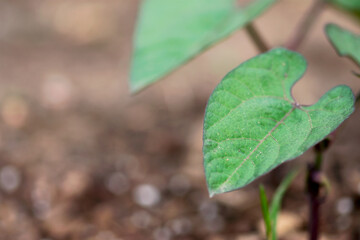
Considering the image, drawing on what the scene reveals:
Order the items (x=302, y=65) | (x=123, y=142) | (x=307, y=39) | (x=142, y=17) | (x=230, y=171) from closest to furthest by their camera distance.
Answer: (x=230, y=171), (x=302, y=65), (x=142, y=17), (x=123, y=142), (x=307, y=39)

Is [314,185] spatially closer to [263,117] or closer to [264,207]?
[264,207]

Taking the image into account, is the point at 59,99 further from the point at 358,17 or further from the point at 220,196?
the point at 358,17

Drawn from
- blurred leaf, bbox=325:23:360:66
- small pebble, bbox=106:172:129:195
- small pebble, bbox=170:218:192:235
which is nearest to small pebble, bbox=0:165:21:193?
small pebble, bbox=106:172:129:195

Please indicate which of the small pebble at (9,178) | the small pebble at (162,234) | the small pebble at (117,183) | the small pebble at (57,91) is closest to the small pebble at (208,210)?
the small pebble at (162,234)

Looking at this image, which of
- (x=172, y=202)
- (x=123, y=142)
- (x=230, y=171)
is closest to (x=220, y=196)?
(x=172, y=202)

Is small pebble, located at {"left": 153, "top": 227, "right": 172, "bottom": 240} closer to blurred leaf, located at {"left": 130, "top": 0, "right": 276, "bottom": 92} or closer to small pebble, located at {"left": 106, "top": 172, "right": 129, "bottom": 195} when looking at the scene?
small pebble, located at {"left": 106, "top": 172, "right": 129, "bottom": 195}

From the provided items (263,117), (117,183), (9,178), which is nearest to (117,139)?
(117,183)
